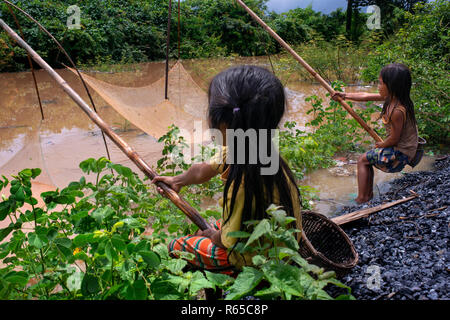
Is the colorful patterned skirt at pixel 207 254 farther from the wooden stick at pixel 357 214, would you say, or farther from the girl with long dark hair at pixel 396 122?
the girl with long dark hair at pixel 396 122

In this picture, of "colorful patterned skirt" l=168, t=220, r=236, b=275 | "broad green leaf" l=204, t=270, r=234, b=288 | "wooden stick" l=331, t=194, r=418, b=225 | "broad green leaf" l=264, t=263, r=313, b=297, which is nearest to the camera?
"broad green leaf" l=264, t=263, r=313, b=297

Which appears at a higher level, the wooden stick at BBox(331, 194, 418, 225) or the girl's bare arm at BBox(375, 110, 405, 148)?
the girl's bare arm at BBox(375, 110, 405, 148)

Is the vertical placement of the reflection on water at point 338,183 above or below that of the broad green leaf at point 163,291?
below

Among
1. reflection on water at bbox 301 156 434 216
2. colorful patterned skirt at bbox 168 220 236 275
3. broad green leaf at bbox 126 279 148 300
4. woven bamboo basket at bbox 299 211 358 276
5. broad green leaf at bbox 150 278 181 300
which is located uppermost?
broad green leaf at bbox 126 279 148 300

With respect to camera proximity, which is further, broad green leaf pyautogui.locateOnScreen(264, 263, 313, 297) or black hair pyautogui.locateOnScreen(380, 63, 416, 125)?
black hair pyautogui.locateOnScreen(380, 63, 416, 125)

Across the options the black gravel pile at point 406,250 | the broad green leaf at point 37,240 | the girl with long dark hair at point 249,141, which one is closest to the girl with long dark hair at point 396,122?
the black gravel pile at point 406,250

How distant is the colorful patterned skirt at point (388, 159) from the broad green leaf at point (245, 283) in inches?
78.4

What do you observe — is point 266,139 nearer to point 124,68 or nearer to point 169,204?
point 169,204

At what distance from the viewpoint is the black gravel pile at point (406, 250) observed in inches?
51.8

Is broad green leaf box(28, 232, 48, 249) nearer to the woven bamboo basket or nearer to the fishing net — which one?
the woven bamboo basket

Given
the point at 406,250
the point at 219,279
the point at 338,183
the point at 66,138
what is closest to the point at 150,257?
the point at 219,279

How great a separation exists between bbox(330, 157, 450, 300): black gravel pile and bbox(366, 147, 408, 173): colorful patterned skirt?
0.71ft

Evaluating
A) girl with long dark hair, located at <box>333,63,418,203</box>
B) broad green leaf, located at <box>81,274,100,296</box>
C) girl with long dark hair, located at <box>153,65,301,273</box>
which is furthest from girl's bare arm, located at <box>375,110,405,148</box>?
broad green leaf, located at <box>81,274,100,296</box>

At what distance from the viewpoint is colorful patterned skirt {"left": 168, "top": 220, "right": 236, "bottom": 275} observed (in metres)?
1.18
